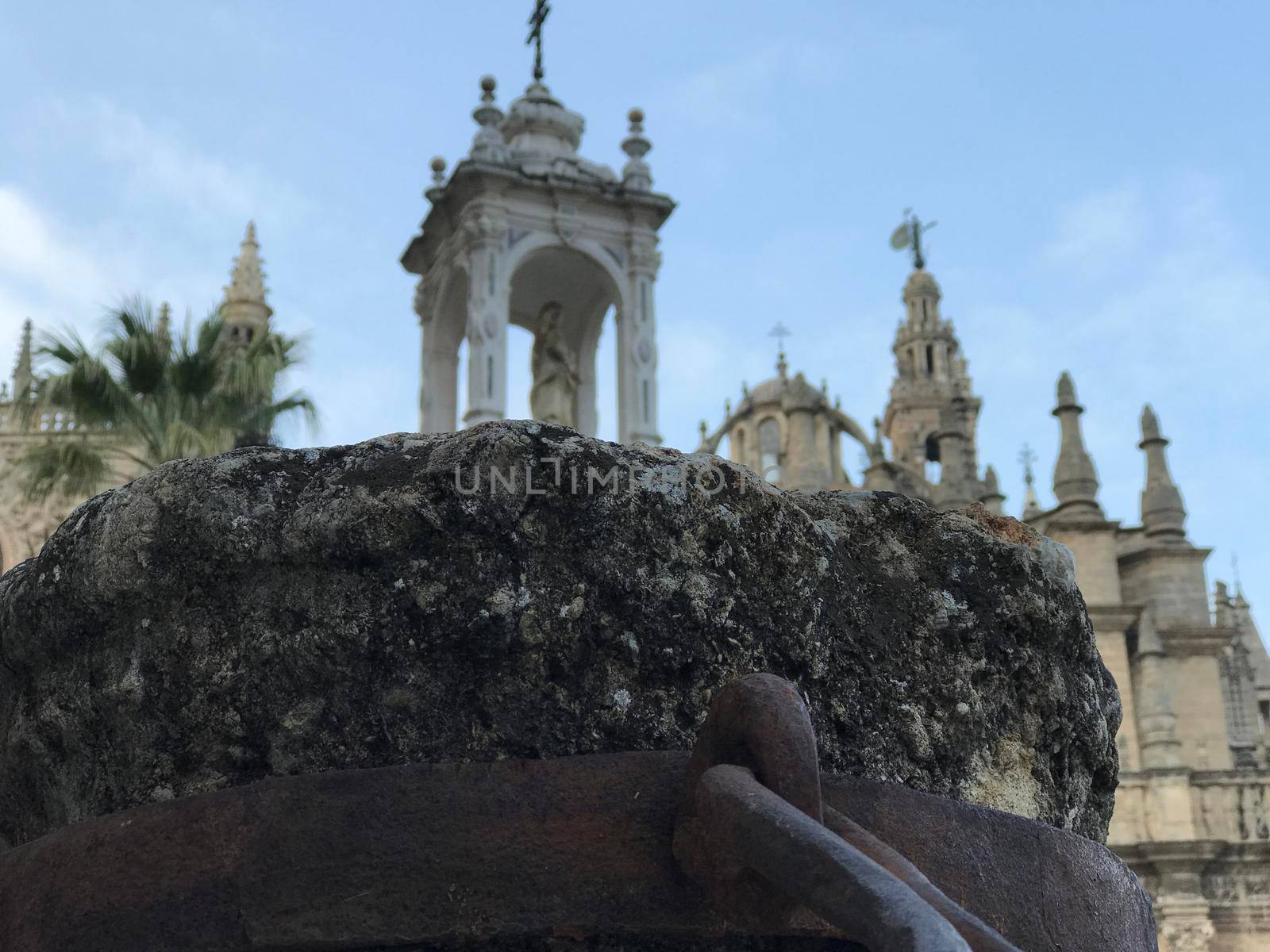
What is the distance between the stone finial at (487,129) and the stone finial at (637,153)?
4.54 feet

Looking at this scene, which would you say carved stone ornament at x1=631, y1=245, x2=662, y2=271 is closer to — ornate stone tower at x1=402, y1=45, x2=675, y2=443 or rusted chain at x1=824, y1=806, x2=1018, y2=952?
ornate stone tower at x1=402, y1=45, x2=675, y2=443

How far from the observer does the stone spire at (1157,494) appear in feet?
87.6

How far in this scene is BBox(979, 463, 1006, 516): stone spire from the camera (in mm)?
29875

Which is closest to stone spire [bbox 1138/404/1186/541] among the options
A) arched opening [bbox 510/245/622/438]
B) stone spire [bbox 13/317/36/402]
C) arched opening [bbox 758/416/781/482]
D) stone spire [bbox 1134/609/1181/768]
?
stone spire [bbox 1134/609/1181/768]

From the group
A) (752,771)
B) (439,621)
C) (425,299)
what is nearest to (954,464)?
(425,299)

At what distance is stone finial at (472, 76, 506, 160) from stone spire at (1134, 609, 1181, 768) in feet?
41.7

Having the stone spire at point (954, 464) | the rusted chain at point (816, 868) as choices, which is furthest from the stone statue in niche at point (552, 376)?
the rusted chain at point (816, 868)

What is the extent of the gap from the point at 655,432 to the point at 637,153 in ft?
10.9

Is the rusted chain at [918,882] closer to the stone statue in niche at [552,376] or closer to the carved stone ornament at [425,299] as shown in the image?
the stone statue in niche at [552,376]

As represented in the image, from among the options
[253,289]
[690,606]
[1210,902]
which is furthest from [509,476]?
[253,289]

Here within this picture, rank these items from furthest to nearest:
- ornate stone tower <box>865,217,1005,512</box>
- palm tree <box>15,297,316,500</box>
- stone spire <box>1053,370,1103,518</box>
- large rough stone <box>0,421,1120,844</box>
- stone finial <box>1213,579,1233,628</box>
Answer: ornate stone tower <box>865,217,1005,512</box>
stone finial <box>1213,579,1233,628</box>
stone spire <box>1053,370,1103,518</box>
palm tree <box>15,297,316,500</box>
large rough stone <box>0,421,1120,844</box>

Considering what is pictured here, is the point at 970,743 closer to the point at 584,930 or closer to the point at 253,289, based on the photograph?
the point at 584,930

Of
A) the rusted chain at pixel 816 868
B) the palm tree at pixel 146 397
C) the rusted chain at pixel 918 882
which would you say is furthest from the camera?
the palm tree at pixel 146 397

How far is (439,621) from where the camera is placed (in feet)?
7.39
